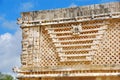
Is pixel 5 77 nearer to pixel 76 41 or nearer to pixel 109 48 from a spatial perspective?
pixel 76 41

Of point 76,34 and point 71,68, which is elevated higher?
point 76,34

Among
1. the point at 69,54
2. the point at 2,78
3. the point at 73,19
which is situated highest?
the point at 73,19

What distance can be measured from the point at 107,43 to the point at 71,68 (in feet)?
4.57

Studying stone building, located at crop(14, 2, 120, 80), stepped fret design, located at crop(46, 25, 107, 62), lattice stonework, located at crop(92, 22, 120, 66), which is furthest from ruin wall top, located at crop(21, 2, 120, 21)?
lattice stonework, located at crop(92, 22, 120, 66)

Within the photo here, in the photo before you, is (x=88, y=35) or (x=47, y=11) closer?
(x=88, y=35)

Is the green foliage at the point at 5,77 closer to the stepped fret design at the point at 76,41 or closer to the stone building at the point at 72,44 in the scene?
the stone building at the point at 72,44

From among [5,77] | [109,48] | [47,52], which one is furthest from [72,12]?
[5,77]

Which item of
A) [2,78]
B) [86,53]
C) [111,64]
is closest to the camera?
[111,64]

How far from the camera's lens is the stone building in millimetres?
8773

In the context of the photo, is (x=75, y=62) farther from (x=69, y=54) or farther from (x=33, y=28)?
(x=33, y=28)

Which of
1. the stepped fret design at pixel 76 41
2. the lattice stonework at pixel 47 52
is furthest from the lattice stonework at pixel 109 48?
the lattice stonework at pixel 47 52

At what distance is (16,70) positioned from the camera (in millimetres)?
9359

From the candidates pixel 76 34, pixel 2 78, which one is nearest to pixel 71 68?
pixel 76 34

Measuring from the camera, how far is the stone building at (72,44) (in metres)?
8.77
